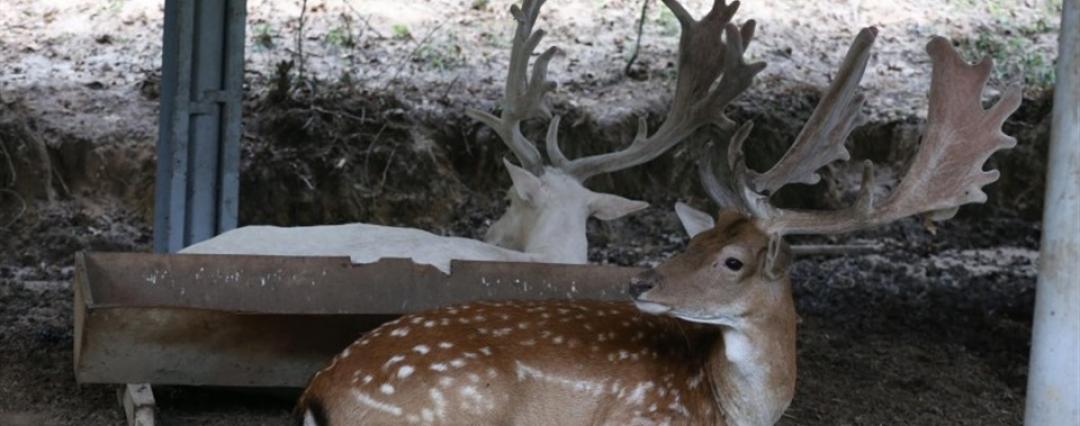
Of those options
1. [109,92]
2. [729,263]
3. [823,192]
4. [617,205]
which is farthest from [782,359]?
[109,92]

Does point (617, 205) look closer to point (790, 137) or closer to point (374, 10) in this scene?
point (790, 137)

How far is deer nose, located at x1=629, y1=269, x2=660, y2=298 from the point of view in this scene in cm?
429

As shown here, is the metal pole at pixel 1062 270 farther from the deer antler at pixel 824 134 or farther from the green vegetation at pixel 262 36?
the green vegetation at pixel 262 36

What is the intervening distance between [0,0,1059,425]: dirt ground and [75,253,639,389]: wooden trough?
1.83 m

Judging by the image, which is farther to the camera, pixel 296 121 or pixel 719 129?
pixel 296 121

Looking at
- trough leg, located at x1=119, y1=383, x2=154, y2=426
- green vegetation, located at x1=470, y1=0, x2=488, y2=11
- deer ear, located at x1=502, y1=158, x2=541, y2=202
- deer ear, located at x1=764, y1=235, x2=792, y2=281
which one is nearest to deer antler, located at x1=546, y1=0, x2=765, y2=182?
deer ear, located at x1=502, y1=158, x2=541, y2=202

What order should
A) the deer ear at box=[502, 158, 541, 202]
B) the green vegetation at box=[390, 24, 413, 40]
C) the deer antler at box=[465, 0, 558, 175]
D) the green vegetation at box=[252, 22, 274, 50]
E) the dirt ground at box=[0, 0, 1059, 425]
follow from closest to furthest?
the deer ear at box=[502, 158, 541, 202] → the deer antler at box=[465, 0, 558, 175] → the dirt ground at box=[0, 0, 1059, 425] → the green vegetation at box=[252, 22, 274, 50] → the green vegetation at box=[390, 24, 413, 40]

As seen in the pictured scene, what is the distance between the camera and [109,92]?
956 centimetres

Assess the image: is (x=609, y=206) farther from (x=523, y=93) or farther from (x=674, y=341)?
(x=674, y=341)

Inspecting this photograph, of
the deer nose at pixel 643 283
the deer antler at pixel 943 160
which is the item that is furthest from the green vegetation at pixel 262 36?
the deer nose at pixel 643 283

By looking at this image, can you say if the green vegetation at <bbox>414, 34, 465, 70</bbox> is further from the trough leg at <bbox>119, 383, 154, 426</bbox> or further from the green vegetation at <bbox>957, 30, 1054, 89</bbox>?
the trough leg at <bbox>119, 383, 154, 426</bbox>

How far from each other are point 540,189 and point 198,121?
182cm

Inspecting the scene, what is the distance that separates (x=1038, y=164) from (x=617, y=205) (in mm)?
4399

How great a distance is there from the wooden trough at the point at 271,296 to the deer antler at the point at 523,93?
3.80ft
